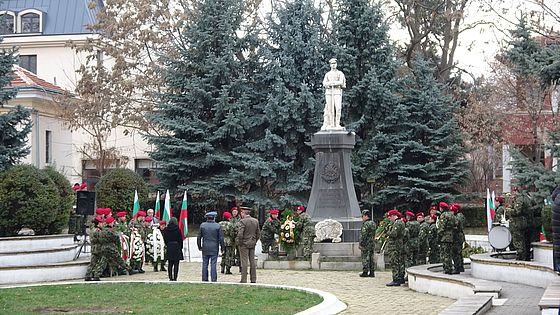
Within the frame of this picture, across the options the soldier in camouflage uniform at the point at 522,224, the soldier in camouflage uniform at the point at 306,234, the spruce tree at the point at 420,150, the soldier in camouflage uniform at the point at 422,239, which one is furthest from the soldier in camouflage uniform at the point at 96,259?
the spruce tree at the point at 420,150

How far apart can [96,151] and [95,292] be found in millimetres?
37122

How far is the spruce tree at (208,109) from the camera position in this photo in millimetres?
44969

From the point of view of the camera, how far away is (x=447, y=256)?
22.1m

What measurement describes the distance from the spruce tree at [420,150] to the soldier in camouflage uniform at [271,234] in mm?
15348

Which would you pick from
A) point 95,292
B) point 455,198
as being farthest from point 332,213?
point 455,198

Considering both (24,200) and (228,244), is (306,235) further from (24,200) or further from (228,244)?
(24,200)

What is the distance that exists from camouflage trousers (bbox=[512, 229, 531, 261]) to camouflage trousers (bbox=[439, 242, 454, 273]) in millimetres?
1447

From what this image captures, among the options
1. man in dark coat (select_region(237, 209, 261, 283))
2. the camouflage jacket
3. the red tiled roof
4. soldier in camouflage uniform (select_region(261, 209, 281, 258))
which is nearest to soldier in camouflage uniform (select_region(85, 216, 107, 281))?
man in dark coat (select_region(237, 209, 261, 283))

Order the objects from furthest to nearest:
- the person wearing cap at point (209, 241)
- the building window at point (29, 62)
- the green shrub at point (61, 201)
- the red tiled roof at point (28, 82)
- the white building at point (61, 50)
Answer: the building window at point (29, 62), the white building at point (61, 50), the red tiled roof at point (28, 82), the green shrub at point (61, 201), the person wearing cap at point (209, 241)

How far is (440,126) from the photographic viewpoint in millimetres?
46594

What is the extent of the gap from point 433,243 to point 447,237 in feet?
11.4

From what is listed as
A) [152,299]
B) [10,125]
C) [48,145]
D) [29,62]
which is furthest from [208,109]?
[152,299]

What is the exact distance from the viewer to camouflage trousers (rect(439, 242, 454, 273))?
22.1 metres

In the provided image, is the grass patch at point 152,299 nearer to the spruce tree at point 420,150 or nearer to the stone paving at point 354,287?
the stone paving at point 354,287
